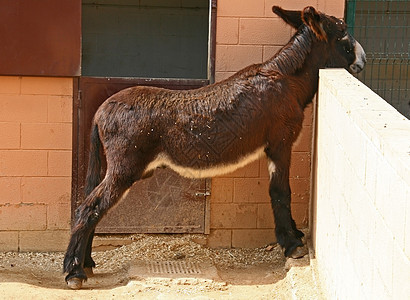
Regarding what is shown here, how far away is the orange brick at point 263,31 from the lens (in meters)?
6.07

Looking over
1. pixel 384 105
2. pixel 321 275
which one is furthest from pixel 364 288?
pixel 321 275

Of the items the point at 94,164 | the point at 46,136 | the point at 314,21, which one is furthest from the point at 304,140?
the point at 46,136

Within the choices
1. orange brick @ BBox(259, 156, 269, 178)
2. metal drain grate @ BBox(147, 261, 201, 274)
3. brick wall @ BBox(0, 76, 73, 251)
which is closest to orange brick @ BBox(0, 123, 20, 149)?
brick wall @ BBox(0, 76, 73, 251)

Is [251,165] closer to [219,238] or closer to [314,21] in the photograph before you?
[219,238]

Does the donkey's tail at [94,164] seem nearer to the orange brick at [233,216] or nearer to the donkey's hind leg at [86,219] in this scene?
the donkey's hind leg at [86,219]

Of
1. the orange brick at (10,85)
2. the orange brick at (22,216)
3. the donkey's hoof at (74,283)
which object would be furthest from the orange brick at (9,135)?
the donkey's hoof at (74,283)

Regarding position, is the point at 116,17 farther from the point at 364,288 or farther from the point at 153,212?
the point at 364,288

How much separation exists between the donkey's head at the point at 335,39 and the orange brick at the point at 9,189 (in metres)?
2.45

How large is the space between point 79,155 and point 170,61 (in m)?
4.71

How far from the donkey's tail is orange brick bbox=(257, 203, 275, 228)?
146cm

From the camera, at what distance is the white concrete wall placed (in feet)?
7.91

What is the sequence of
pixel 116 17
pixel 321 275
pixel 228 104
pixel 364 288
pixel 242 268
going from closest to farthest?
pixel 364 288
pixel 321 275
pixel 228 104
pixel 242 268
pixel 116 17

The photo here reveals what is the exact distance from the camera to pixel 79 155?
237 inches

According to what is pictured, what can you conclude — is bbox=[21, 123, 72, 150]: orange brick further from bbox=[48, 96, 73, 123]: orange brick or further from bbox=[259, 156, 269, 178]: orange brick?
bbox=[259, 156, 269, 178]: orange brick
